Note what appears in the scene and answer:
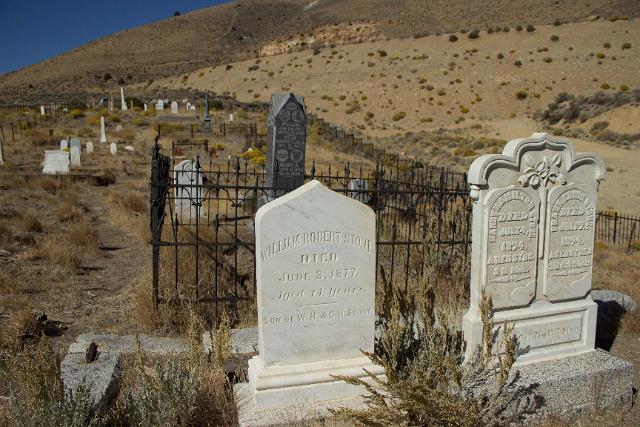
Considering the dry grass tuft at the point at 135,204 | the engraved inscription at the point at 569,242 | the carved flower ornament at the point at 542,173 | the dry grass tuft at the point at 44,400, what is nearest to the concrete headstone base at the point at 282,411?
the dry grass tuft at the point at 44,400

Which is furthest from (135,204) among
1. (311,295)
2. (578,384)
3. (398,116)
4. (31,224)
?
(398,116)

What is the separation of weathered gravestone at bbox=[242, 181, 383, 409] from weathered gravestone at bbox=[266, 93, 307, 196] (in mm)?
6620

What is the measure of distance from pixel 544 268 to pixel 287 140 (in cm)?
677

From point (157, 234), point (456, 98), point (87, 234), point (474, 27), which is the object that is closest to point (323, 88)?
point (456, 98)

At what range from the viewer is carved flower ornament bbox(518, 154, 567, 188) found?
4.63 m

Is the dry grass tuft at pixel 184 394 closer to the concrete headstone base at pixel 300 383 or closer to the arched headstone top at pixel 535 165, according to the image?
the concrete headstone base at pixel 300 383

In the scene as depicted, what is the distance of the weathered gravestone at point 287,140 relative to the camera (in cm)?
1061

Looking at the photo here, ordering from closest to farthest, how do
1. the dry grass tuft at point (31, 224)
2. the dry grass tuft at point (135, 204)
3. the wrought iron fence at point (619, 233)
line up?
the dry grass tuft at point (31, 224) → the dry grass tuft at point (135, 204) → the wrought iron fence at point (619, 233)

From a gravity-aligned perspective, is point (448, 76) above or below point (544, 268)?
above

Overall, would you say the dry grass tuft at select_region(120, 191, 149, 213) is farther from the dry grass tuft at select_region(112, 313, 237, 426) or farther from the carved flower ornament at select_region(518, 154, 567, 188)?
the carved flower ornament at select_region(518, 154, 567, 188)

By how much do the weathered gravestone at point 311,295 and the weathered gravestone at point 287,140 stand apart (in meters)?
6.62

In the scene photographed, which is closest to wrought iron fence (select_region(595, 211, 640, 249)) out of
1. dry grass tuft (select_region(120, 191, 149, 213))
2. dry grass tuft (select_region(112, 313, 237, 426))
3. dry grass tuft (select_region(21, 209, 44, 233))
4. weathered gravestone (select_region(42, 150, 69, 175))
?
dry grass tuft (select_region(120, 191, 149, 213))

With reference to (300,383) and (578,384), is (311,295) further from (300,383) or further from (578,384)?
(578,384)

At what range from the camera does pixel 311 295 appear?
3961 mm
